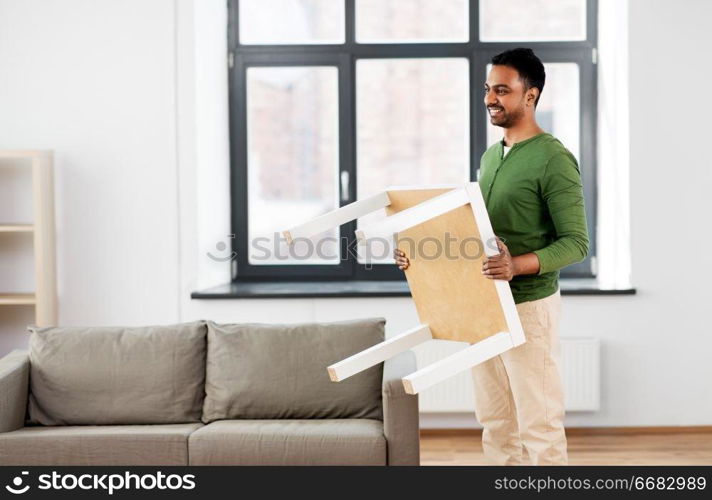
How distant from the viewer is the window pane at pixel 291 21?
5.00 meters

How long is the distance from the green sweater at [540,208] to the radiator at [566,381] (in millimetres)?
1814

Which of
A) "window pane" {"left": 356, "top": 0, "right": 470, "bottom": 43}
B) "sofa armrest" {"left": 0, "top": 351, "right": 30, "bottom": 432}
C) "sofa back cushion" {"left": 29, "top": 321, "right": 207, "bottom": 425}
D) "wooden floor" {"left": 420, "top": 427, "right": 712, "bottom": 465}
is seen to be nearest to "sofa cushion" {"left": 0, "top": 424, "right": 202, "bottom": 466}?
"sofa armrest" {"left": 0, "top": 351, "right": 30, "bottom": 432}

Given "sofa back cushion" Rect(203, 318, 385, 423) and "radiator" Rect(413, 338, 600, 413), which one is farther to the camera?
"radiator" Rect(413, 338, 600, 413)

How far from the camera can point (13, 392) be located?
11.0 feet

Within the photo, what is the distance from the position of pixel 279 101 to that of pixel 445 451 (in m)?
2.17

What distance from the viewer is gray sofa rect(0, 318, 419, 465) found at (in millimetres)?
3184

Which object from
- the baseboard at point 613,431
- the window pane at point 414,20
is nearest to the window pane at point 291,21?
the window pane at point 414,20

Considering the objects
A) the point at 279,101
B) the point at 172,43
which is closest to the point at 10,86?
the point at 172,43

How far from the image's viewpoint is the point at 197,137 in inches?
184

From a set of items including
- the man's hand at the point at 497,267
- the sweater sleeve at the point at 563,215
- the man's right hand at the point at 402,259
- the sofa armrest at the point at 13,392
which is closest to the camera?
the man's hand at the point at 497,267

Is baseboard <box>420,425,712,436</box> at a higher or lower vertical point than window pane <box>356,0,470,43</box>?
lower

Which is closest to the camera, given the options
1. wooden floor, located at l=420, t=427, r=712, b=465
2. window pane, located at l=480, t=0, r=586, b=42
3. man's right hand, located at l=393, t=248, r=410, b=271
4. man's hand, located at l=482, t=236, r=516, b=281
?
man's hand, located at l=482, t=236, r=516, b=281

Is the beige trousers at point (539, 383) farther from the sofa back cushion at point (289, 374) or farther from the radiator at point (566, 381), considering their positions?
the radiator at point (566, 381)

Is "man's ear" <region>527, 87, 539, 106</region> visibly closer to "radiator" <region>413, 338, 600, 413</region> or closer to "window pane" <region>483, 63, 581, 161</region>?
"radiator" <region>413, 338, 600, 413</region>
